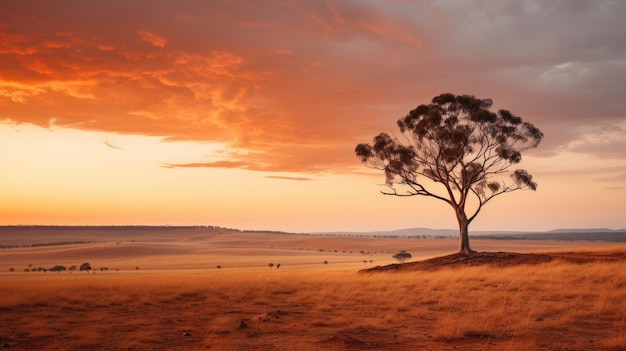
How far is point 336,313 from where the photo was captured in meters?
17.0

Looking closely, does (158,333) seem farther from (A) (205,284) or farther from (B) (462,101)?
(B) (462,101)

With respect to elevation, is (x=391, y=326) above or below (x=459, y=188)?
below

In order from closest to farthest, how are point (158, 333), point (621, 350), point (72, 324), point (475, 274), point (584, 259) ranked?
point (621, 350)
point (158, 333)
point (72, 324)
point (475, 274)
point (584, 259)

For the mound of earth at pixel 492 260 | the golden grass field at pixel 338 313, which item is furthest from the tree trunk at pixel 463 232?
the golden grass field at pixel 338 313

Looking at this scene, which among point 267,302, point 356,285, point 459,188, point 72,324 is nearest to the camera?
point 72,324

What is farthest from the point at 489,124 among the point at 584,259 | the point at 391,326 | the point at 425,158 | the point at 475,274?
the point at 391,326

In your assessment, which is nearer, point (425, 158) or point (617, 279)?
point (617, 279)

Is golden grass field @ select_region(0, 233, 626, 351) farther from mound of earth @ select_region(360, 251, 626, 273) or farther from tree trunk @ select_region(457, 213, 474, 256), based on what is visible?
tree trunk @ select_region(457, 213, 474, 256)

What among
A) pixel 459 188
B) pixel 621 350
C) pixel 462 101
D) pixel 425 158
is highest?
pixel 462 101

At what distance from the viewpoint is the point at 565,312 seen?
15.7m

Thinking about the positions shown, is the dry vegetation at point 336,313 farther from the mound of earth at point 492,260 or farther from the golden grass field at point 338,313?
the mound of earth at point 492,260

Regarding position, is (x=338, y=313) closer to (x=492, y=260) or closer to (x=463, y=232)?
(x=492, y=260)

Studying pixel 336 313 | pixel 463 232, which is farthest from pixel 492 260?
pixel 336 313

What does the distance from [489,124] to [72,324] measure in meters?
30.8
